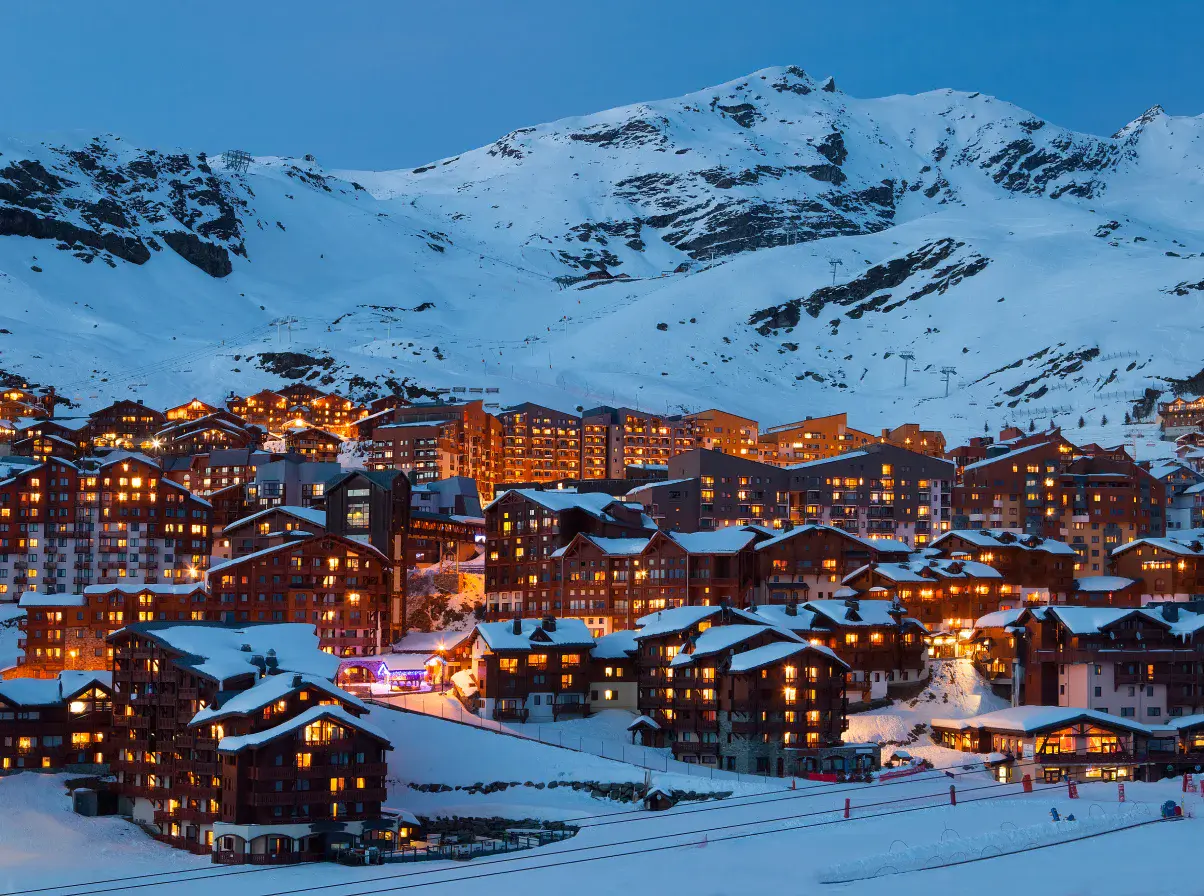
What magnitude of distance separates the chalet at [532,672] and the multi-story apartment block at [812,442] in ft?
285

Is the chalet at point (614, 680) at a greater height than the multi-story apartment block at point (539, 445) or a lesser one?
lesser

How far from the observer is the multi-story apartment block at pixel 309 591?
102 metres

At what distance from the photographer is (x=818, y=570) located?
359 feet

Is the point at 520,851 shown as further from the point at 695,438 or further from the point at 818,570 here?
the point at 695,438

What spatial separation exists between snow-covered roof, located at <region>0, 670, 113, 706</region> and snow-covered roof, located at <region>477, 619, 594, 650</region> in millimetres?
20049

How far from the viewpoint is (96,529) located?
386ft

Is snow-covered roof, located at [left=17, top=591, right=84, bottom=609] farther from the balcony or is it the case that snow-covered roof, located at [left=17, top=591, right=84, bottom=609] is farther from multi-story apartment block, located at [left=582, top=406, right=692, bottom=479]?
multi-story apartment block, located at [left=582, top=406, right=692, bottom=479]

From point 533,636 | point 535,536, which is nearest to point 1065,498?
point 535,536

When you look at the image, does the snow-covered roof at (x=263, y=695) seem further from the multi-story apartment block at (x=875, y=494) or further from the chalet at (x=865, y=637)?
the multi-story apartment block at (x=875, y=494)

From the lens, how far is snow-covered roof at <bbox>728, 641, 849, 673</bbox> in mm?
83000

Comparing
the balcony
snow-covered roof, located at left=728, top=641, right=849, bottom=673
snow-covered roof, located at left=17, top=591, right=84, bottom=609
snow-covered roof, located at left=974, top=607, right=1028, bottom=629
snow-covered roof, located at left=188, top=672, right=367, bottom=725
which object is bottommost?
the balcony

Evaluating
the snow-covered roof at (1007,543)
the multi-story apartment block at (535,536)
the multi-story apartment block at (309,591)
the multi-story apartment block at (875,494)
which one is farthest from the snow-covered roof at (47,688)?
the multi-story apartment block at (875,494)

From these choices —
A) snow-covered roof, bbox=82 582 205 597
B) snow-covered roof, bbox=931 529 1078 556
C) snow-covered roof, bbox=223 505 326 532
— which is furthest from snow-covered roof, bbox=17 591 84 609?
snow-covered roof, bbox=931 529 1078 556

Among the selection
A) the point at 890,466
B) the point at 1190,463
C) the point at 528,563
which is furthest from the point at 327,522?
the point at 1190,463
